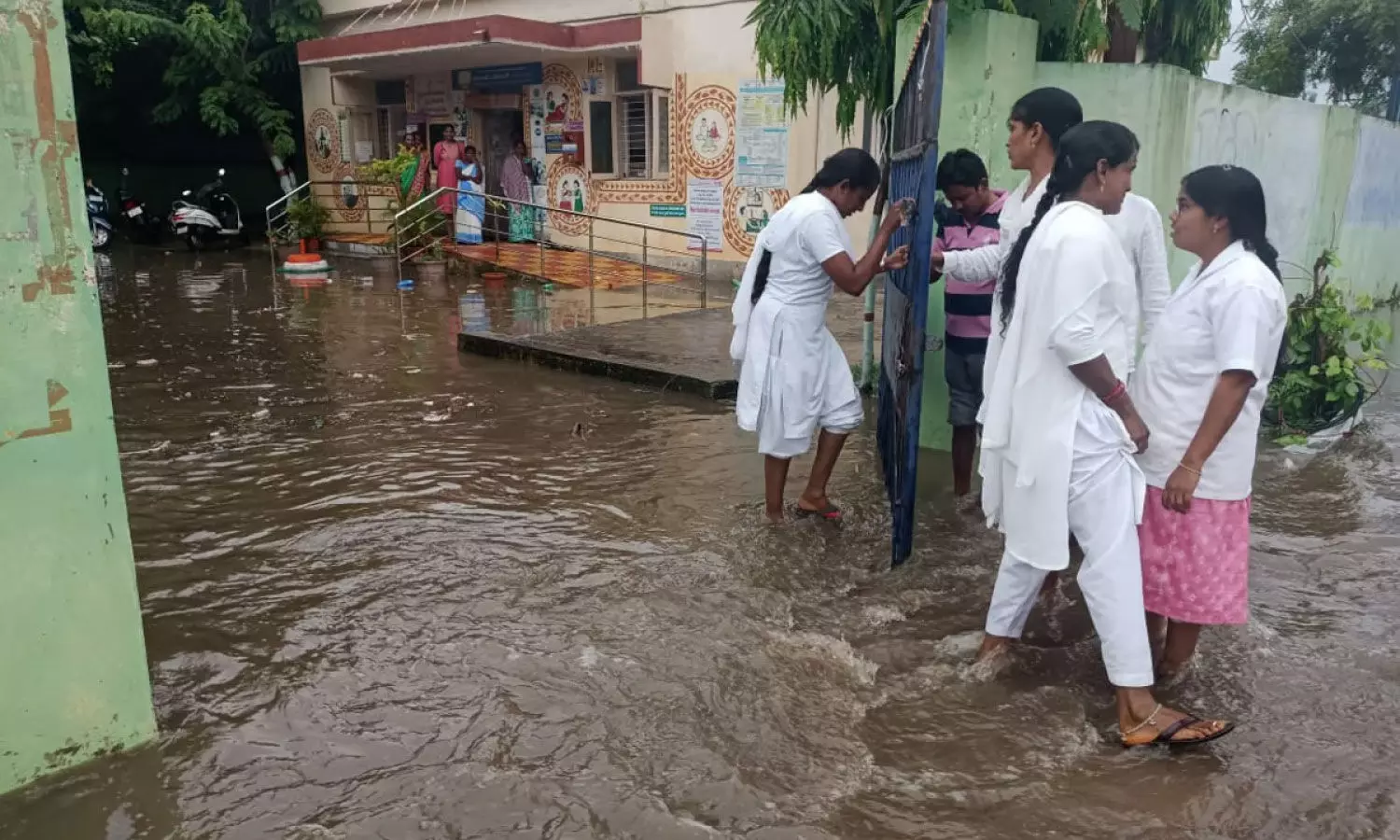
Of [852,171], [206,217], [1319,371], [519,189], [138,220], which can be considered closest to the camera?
[852,171]

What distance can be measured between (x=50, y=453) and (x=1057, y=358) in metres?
2.56

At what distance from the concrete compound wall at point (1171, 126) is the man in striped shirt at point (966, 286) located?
57 centimetres

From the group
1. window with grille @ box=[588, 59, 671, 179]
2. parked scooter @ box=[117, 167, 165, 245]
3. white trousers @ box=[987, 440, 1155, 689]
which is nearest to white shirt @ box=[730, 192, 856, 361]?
white trousers @ box=[987, 440, 1155, 689]

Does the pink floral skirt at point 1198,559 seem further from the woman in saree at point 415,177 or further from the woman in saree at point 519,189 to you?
the woman in saree at point 519,189

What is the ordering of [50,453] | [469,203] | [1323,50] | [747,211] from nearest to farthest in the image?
[50,453] < [747,211] < [469,203] < [1323,50]

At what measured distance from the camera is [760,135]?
13273 millimetres

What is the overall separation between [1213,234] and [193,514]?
14.1ft

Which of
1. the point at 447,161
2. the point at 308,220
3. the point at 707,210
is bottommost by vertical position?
the point at 308,220

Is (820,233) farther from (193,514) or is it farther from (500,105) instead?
(500,105)

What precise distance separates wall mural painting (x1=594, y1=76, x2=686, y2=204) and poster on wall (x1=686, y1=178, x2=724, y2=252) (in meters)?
0.19

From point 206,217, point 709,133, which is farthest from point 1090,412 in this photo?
point 206,217

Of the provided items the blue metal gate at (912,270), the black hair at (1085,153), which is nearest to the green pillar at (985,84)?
the blue metal gate at (912,270)

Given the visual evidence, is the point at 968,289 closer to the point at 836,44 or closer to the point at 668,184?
the point at 836,44

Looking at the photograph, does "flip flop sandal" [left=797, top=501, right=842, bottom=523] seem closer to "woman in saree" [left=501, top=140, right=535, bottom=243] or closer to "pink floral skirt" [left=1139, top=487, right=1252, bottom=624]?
"pink floral skirt" [left=1139, top=487, right=1252, bottom=624]
